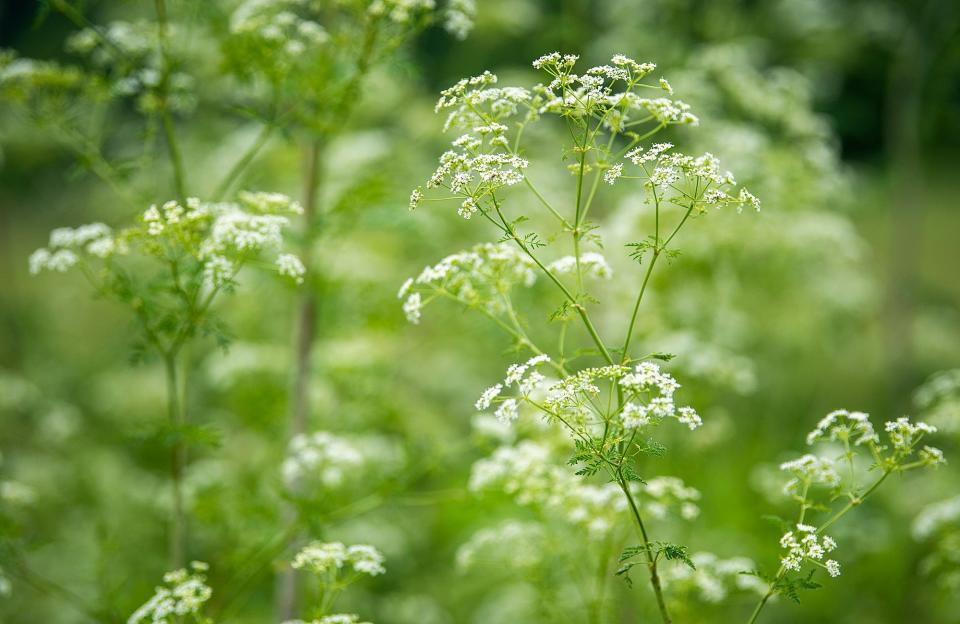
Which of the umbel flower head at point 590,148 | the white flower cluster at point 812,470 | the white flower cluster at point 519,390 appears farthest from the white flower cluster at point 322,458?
the white flower cluster at point 812,470

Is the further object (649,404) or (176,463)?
(176,463)

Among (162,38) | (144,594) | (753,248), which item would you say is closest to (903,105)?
(753,248)

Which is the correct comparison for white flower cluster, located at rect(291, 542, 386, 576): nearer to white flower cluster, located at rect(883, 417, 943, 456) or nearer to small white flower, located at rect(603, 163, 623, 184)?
small white flower, located at rect(603, 163, 623, 184)

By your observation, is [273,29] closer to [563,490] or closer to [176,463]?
[176,463]

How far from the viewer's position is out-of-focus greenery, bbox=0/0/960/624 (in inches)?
178

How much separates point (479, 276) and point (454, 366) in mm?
5741

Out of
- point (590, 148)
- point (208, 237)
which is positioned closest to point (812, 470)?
point (590, 148)

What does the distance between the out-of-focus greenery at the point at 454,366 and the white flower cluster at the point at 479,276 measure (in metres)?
1.21

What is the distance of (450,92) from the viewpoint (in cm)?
266

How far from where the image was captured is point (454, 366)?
28.8 feet

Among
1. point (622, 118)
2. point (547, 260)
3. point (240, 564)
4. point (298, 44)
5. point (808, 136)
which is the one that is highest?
point (808, 136)

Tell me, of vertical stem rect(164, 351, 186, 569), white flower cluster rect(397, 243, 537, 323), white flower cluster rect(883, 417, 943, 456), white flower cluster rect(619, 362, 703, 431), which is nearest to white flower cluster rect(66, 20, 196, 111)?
vertical stem rect(164, 351, 186, 569)

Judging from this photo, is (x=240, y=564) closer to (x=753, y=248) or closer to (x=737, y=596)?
(x=737, y=596)

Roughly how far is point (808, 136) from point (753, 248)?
1186mm
